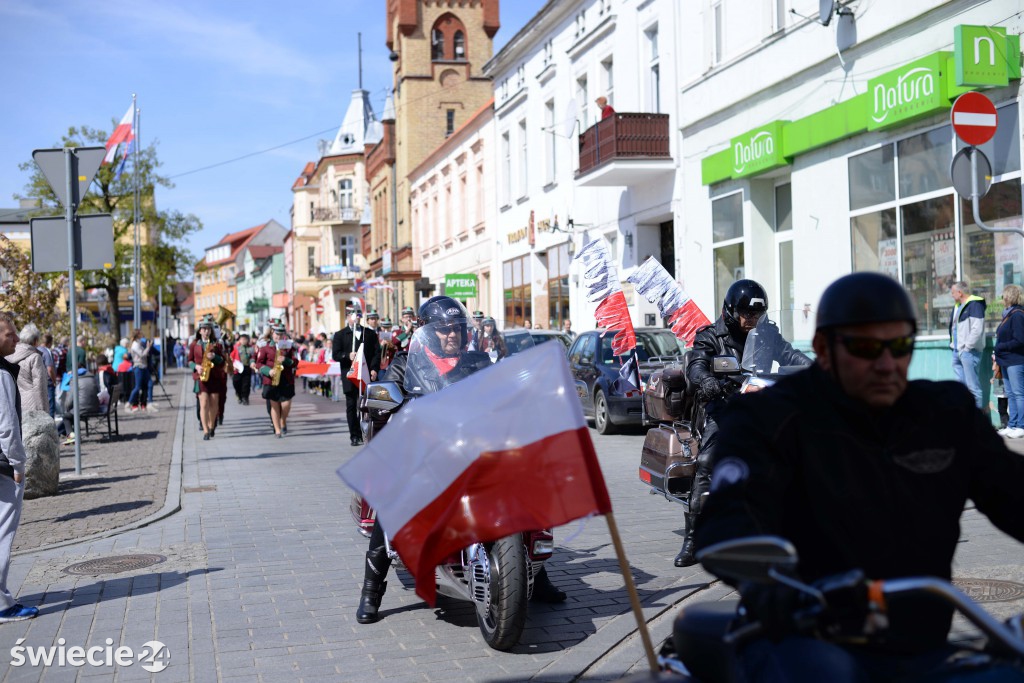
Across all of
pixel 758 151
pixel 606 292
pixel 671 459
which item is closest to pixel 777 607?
pixel 671 459

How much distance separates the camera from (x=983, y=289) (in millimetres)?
15016

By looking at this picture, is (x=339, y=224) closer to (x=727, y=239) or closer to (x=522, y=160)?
(x=522, y=160)

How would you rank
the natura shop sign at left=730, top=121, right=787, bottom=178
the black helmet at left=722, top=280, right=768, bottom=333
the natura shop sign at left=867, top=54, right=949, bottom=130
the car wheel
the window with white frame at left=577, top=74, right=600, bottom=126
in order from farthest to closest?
the window with white frame at left=577, top=74, right=600, bottom=126 < the natura shop sign at left=730, top=121, right=787, bottom=178 < the car wheel < the natura shop sign at left=867, top=54, right=949, bottom=130 < the black helmet at left=722, top=280, right=768, bottom=333

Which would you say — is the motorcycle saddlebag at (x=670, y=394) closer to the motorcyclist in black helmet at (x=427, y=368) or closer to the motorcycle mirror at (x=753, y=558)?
the motorcyclist in black helmet at (x=427, y=368)

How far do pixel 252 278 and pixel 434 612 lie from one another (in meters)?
130

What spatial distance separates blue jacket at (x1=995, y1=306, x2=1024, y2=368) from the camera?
13188 mm

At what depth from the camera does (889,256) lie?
57.3ft

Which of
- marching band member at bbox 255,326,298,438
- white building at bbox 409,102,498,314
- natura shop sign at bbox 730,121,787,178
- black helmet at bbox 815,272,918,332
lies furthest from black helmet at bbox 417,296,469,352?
white building at bbox 409,102,498,314

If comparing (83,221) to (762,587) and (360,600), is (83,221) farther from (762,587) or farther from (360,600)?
(762,587)

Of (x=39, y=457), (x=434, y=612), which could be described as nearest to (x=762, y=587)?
(x=434, y=612)

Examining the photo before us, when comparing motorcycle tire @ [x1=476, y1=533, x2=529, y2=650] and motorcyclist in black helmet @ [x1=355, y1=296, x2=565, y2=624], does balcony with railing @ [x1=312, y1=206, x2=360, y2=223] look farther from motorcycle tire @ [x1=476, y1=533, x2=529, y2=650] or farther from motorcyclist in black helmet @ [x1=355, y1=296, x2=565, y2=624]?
motorcycle tire @ [x1=476, y1=533, x2=529, y2=650]

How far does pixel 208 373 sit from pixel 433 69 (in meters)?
38.3

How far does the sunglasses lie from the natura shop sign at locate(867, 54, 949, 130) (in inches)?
550

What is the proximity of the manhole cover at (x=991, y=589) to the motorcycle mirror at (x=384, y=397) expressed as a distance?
128 inches
